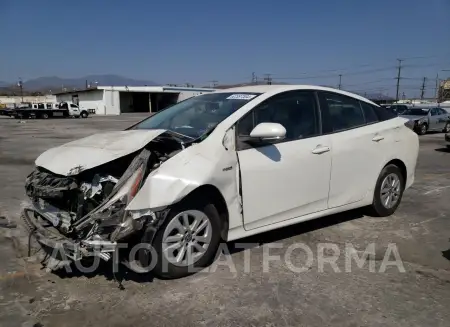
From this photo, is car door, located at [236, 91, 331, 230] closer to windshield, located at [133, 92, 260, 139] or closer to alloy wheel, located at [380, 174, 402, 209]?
windshield, located at [133, 92, 260, 139]

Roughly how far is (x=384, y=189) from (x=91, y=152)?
367cm

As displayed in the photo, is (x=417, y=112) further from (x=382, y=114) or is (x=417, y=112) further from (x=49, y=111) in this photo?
A: (x=49, y=111)

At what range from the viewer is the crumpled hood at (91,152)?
11.1 ft

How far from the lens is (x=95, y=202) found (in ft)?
11.0

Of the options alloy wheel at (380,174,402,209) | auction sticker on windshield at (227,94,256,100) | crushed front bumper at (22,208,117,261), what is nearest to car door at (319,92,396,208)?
alloy wheel at (380,174,402,209)

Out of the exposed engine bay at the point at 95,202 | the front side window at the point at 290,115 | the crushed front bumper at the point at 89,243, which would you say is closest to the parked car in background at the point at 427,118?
the front side window at the point at 290,115

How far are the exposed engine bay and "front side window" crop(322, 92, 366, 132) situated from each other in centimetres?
190

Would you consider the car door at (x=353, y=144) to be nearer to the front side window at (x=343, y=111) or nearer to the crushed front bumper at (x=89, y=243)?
the front side window at (x=343, y=111)

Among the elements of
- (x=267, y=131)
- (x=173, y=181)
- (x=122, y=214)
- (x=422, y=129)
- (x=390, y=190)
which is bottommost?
(x=422, y=129)

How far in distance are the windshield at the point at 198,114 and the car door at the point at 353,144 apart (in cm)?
105

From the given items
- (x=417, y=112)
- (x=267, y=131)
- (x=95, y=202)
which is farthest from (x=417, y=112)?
(x=95, y=202)

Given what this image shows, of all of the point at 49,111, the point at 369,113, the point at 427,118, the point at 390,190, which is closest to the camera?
the point at 369,113

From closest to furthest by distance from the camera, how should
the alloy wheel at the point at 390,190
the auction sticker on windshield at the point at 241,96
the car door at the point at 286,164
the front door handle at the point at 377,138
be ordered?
the car door at the point at 286,164
the auction sticker on windshield at the point at 241,96
the front door handle at the point at 377,138
the alloy wheel at the point at 390,190

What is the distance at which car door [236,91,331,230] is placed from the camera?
3812mm
